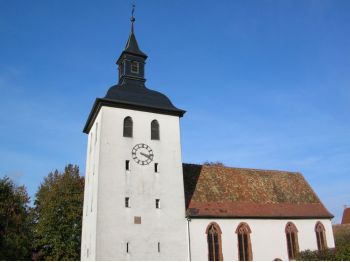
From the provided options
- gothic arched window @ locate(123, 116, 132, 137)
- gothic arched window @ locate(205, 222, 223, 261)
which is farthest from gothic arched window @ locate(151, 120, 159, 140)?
gothic arched window @ locate(205, 222, 223, 261)

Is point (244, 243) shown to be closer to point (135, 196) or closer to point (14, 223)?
point (135, 196)

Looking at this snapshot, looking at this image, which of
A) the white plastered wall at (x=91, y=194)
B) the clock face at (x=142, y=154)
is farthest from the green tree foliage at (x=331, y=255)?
the white plastered wall at (x=91, y=194)

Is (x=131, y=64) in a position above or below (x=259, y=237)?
above

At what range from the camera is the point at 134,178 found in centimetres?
2592

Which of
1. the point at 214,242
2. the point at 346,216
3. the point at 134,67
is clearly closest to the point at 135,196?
the point at 214,242

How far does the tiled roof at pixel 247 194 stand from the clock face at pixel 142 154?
4.31 meters

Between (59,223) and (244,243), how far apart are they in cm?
2489

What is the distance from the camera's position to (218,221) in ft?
89.3

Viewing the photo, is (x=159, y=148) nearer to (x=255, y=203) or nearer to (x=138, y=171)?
(x=138, y=171)

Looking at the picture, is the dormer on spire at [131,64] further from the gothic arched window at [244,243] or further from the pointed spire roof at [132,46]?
the gothic arched window at [244,243]

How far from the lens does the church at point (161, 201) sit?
24641mm

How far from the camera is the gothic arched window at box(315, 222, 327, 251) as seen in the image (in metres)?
30.5

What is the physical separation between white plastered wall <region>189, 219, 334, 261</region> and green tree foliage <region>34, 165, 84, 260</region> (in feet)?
73.3

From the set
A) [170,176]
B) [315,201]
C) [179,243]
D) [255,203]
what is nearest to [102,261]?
[179,243]
